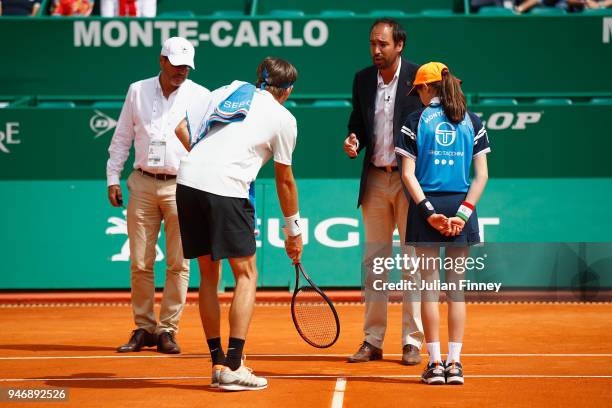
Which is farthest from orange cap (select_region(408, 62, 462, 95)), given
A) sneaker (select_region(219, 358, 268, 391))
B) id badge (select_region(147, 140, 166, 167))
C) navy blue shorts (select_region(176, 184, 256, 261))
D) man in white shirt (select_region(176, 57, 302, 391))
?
id badge (select_region(147, 140, 166, 167))

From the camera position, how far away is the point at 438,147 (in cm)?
720

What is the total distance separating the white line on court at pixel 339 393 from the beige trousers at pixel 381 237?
968 millimetres

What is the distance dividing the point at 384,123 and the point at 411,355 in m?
1.73

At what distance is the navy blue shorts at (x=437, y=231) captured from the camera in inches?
281

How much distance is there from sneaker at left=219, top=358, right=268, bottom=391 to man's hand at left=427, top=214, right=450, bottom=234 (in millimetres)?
1482

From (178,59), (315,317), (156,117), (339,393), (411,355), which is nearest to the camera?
(339,393)

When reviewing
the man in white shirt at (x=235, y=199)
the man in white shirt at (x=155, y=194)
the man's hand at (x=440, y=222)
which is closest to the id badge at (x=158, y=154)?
the man in white shirt at (x=155, y=194)

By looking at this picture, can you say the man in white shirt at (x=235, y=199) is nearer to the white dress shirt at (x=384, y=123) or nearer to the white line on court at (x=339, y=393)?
the white line on court at (x=339, y=393)

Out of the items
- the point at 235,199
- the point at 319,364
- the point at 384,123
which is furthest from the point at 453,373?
the point at 384,123

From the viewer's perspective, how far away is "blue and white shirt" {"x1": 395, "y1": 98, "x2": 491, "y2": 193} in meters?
7.19

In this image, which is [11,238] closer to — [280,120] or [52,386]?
[52,386]

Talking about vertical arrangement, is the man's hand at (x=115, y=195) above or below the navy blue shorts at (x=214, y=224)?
above

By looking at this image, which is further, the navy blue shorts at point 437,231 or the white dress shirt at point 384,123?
the white dress shirt at point 384,123

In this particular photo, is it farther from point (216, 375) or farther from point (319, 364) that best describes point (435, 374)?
point (216, 375)
